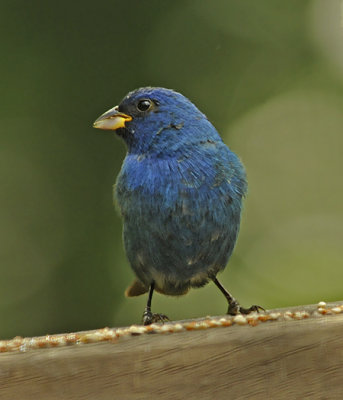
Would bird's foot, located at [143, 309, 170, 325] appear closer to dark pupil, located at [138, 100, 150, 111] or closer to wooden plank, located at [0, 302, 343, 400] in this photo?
dark pupil, located at [138, 100, 150, 111]

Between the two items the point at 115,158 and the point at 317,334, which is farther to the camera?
the point at 115,158

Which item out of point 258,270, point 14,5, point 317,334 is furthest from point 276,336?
point 14,5

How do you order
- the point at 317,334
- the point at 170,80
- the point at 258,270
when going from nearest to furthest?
1. the point at 317,334
2. the point at 258,270
3. the point at 170,80

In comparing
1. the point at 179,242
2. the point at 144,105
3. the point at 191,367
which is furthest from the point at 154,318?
the point at 191,367

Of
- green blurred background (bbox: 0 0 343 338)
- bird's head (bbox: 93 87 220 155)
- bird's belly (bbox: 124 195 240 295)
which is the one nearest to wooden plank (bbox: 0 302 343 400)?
bird's belly (bbox: 124 195 240 295)

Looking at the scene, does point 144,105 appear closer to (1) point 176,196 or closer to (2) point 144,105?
(2) point 144,105

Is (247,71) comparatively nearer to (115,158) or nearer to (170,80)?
(170,80)

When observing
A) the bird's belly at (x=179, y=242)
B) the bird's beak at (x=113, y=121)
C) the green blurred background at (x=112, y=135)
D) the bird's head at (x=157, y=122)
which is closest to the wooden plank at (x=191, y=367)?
the bird's belly at (x=179, y=242)
